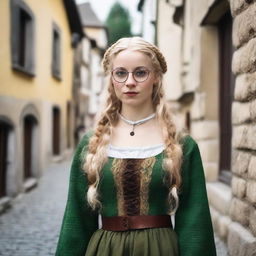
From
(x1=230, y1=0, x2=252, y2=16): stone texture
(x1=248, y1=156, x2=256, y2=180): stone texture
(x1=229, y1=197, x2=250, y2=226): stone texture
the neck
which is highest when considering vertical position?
(x1=230, y1=0, x2=252, y2=16): stone texture

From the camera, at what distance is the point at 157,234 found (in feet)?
6.72

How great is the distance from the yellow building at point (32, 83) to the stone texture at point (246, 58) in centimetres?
453

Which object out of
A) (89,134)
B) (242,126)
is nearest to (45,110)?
(242,126)

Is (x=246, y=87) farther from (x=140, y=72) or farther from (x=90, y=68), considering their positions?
(x=90, y=68)

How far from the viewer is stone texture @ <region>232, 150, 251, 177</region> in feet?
11.6

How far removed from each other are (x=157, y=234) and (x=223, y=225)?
2.85 m

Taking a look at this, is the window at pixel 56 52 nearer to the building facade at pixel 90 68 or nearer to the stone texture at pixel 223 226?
the building facade at pixel 90 68

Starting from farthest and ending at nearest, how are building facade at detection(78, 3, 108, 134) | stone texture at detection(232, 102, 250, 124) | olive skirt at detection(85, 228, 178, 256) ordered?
building facade at detection(78, 3, 108, 134) → stone texture at detection(232, 102, 250, 124) → olive skirt at detection(85, 228, 178, 256)

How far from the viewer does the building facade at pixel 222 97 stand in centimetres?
346

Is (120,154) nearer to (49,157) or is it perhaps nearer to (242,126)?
(242,126)

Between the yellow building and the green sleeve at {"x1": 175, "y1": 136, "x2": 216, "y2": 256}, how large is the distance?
5.60 m

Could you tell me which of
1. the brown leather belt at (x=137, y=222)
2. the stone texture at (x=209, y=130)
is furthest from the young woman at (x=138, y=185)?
the stone texture at (x=209, y=130)

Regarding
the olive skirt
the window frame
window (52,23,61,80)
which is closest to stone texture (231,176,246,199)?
the olive skirt

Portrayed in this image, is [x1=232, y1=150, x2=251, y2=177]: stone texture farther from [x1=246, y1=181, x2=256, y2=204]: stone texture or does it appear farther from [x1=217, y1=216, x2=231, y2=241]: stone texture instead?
[x1=217, y1=216, x2=231, y2=241]: stone texture
